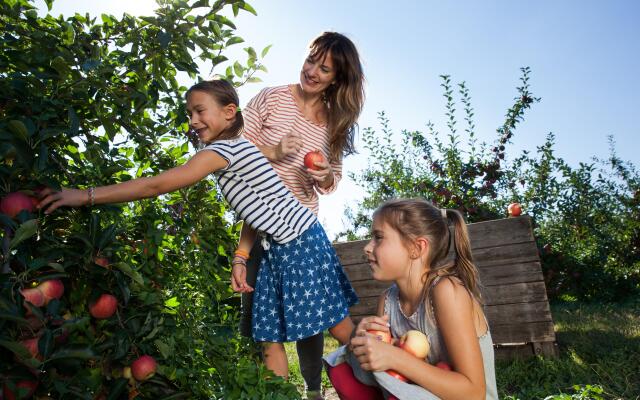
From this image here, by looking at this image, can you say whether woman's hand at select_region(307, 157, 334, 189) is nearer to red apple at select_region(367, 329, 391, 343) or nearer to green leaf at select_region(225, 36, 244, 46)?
green leaf at select_region(225, 36, 244, 46)

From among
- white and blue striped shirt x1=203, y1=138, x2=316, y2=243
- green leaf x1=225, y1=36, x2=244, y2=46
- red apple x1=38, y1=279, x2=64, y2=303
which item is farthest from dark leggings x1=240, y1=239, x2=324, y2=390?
red apple x1=38, y1=279, x2=64, y2=303

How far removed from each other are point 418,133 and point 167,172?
5.03 metres

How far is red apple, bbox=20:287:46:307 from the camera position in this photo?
1331 mm

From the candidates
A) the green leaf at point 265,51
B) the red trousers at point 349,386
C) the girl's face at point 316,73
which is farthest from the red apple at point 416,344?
the green leaf at point 265,51

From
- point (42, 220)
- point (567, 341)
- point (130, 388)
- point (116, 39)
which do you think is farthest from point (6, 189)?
point (567, 341)

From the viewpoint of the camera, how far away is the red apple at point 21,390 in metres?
1.25

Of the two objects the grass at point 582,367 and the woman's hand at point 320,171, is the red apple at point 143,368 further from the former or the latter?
the grass at point 582,367

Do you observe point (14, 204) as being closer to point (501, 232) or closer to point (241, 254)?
point (241, 254)

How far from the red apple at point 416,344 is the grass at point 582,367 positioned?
1011mm

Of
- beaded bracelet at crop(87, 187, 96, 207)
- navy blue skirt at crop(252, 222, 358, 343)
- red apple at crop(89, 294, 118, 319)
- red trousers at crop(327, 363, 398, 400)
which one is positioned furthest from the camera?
navy blue skirt at crop(252, 222, 358, 343)

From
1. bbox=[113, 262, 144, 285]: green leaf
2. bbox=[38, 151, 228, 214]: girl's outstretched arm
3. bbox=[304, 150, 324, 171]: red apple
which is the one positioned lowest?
bbox=[113, 262, 144, 285]: green leaf

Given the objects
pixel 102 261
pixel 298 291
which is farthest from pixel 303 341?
pixel 102 261

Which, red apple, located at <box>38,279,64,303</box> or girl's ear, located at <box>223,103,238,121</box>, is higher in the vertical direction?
girl's ear, located at <box>223,103,238,121</box>

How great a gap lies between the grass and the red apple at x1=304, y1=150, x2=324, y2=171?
4.63ft
